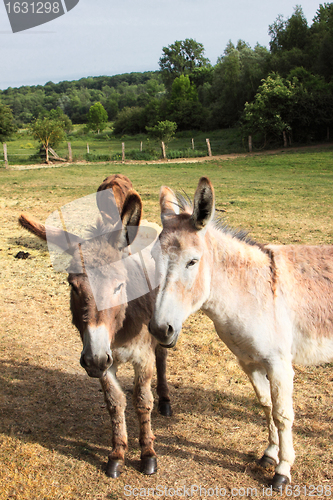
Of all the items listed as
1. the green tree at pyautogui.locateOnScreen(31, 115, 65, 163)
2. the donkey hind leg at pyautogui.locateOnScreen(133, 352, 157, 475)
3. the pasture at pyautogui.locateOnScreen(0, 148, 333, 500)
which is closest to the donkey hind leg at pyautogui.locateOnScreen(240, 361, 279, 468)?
the pasture at pyautogui.locateOnScreen(0, 148, 333, 500)

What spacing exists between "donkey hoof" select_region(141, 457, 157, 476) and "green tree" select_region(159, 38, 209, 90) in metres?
87.0

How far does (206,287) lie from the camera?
253 cm

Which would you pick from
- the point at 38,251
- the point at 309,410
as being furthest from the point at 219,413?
the point at 38,251

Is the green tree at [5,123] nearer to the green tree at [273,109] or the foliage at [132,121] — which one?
the green tree at [273,109]

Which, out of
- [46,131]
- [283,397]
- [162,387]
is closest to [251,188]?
[162,387]

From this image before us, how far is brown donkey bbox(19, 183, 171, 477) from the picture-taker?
2.43m

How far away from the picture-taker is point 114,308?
2584 mm

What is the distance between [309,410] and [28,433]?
2800 mm

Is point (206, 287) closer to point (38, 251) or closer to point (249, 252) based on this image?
point (249, 252)

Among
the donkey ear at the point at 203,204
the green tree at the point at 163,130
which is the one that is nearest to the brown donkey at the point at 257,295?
the donkey ear at the point at 203,204

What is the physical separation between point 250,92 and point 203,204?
55.3 m

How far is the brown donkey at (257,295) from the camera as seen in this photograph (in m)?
2.41

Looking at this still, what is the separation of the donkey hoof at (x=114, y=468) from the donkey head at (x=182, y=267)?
1.44 metres

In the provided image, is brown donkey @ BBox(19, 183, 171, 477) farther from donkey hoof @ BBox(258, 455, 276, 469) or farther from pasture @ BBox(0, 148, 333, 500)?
donkey hoof @ BBox(258, 455, 276, 469)
